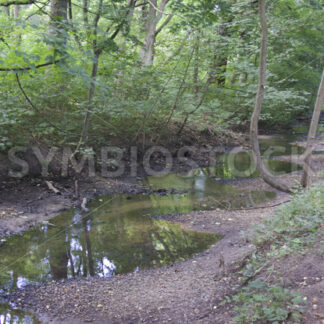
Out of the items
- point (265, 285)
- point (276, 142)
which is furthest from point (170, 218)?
point (276, 142)

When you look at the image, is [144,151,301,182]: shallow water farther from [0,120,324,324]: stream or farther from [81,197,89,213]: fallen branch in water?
[81,197,89,213]: fallen branch in water

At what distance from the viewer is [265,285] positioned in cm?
306

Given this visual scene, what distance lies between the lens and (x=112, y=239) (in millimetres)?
6043

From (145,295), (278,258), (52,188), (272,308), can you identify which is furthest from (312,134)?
(52,188)

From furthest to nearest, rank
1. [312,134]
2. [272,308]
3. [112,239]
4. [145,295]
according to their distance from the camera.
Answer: [312,134], [112,239], [145,295], [272,308]

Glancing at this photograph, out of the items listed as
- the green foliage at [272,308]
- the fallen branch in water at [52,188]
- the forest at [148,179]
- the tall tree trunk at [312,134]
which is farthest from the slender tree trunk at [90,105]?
the green foliage at [272,308]

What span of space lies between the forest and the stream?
4 cm

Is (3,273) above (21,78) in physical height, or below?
below

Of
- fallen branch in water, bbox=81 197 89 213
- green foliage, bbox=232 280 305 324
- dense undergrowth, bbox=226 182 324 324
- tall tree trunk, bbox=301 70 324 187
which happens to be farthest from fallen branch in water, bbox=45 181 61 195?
green foliage, bbox=232 280 305 324

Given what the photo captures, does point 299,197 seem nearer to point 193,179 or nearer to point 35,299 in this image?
point 35,299

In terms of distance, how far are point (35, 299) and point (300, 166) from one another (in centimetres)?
1064

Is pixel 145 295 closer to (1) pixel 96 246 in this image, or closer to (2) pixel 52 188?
(1) pixel 96 246

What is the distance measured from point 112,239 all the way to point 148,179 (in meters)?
4.62

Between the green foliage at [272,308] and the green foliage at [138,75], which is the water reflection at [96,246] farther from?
the green foliage at [272,308]
